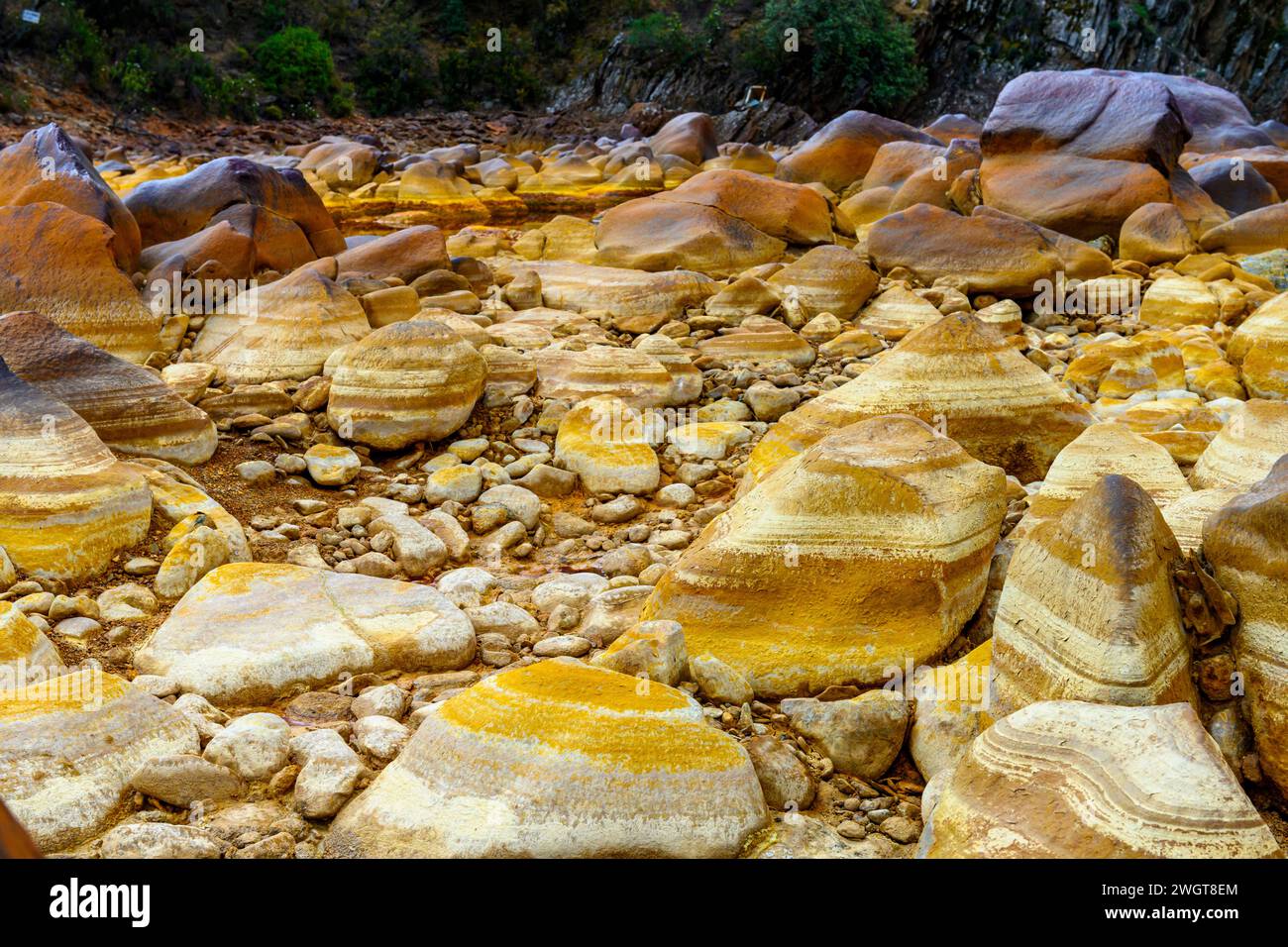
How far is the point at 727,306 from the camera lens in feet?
22.0

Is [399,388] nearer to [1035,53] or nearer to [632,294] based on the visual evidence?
[632,294]

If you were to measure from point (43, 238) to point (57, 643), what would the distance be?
3.40m

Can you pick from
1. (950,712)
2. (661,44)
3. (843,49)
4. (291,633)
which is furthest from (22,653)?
(843,49)

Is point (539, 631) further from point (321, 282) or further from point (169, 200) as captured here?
point (169, 200)

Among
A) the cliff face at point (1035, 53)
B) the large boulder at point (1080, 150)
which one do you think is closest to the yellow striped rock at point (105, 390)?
the large boulder at point (1080, 150)

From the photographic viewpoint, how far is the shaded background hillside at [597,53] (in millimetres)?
22219

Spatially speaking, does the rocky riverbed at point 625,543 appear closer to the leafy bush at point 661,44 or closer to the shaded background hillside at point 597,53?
the shaded background hillside at point 597,53

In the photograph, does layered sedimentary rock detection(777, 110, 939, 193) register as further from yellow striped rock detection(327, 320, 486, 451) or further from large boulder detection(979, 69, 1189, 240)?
yellow striped rock detection(327, 320, 486, 451)

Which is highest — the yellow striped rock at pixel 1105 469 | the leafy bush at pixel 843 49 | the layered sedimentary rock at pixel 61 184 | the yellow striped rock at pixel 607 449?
the leafy bush at pixel 843 49

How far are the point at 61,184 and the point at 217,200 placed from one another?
3.59ft

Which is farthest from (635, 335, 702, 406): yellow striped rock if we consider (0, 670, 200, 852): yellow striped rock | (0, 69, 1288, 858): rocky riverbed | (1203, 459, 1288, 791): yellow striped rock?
(0, 670, 200, 852): yellow striped rock

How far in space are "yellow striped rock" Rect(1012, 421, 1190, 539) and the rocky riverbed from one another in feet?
0.07

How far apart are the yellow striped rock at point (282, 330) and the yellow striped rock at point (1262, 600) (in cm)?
414

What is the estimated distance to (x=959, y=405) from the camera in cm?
446
